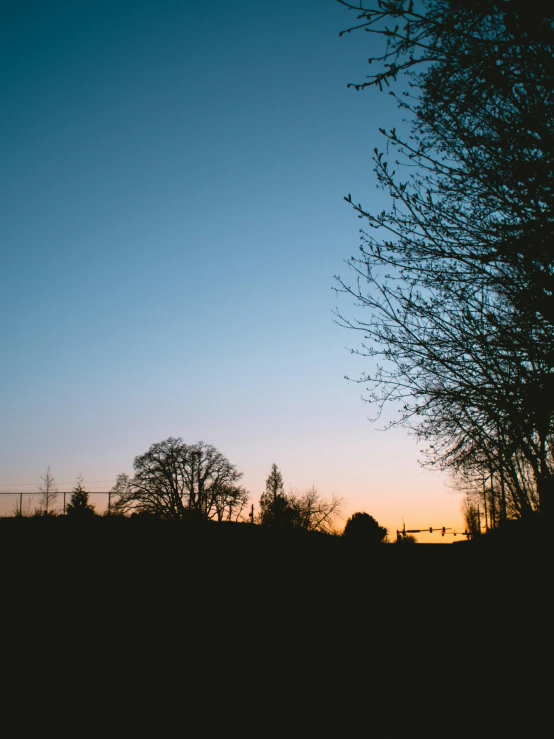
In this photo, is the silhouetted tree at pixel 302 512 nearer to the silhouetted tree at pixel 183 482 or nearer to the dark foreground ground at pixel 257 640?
the silhouetted tree at pixel 183 482

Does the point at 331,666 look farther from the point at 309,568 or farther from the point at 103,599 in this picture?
the point at 309,568

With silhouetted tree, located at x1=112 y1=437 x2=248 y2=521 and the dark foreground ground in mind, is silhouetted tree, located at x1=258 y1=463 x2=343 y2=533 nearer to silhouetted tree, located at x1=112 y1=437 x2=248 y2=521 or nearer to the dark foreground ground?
silhouetted tree, located at x1=112 y1=437 x2=248 y2=521

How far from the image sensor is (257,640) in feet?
25.0

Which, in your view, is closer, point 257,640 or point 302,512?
point 257,640

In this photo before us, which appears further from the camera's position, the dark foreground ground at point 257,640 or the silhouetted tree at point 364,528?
the silhouetted tree at point 364,528

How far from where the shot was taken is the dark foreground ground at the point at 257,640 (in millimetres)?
5277

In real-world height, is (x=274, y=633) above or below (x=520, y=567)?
below

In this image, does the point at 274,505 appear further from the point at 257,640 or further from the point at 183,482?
the point at 257,640

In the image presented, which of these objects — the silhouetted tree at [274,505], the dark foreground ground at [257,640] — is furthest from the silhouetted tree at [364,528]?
the dark foreground ground at [257,640]

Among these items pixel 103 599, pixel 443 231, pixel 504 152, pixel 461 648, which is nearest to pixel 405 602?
pixel 461 648

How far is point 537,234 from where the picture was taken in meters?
5.46

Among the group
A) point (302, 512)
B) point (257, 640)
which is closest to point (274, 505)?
point (302, 512)

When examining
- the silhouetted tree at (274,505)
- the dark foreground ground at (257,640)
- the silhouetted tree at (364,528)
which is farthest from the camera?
the silhouetted tree at (274,505)

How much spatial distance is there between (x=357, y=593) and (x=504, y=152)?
8.57m
